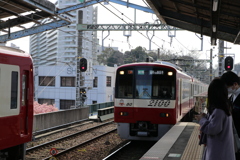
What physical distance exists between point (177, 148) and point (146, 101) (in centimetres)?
355

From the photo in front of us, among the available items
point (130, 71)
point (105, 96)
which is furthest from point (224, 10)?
point (105, 96)

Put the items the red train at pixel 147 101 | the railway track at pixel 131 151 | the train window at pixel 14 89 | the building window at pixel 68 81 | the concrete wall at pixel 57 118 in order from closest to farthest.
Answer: the train window at pixel 14 89 → the railway track at pixel 131 151 → the red train at pixel 147 101 → the concrete wall at pixel 57 118 → the building window at pixel 68 81

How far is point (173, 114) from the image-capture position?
11.4 m

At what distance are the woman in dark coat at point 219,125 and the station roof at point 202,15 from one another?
5.73 meters

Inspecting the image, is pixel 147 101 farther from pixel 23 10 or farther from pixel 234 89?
pixel 234 89

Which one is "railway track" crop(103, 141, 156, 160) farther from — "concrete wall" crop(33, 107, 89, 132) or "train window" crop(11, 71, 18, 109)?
"concrete wall" crop(33, 107, 89, 132)

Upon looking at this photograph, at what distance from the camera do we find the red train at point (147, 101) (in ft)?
37.5

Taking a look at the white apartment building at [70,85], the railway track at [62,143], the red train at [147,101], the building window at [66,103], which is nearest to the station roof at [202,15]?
the red train at [147,101]

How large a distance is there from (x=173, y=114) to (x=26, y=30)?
7.61 meters

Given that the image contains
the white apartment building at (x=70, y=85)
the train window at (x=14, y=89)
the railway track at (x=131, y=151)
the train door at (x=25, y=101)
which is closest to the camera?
the train window at (x=14, y=89)

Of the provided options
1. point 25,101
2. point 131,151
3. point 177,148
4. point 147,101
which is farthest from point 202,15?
point 25,101

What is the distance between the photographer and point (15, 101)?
271 inches

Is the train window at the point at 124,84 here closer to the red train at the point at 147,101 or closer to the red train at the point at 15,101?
the red train at the point at 147,101

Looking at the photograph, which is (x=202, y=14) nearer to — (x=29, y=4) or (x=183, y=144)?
(x=183, y=144)
